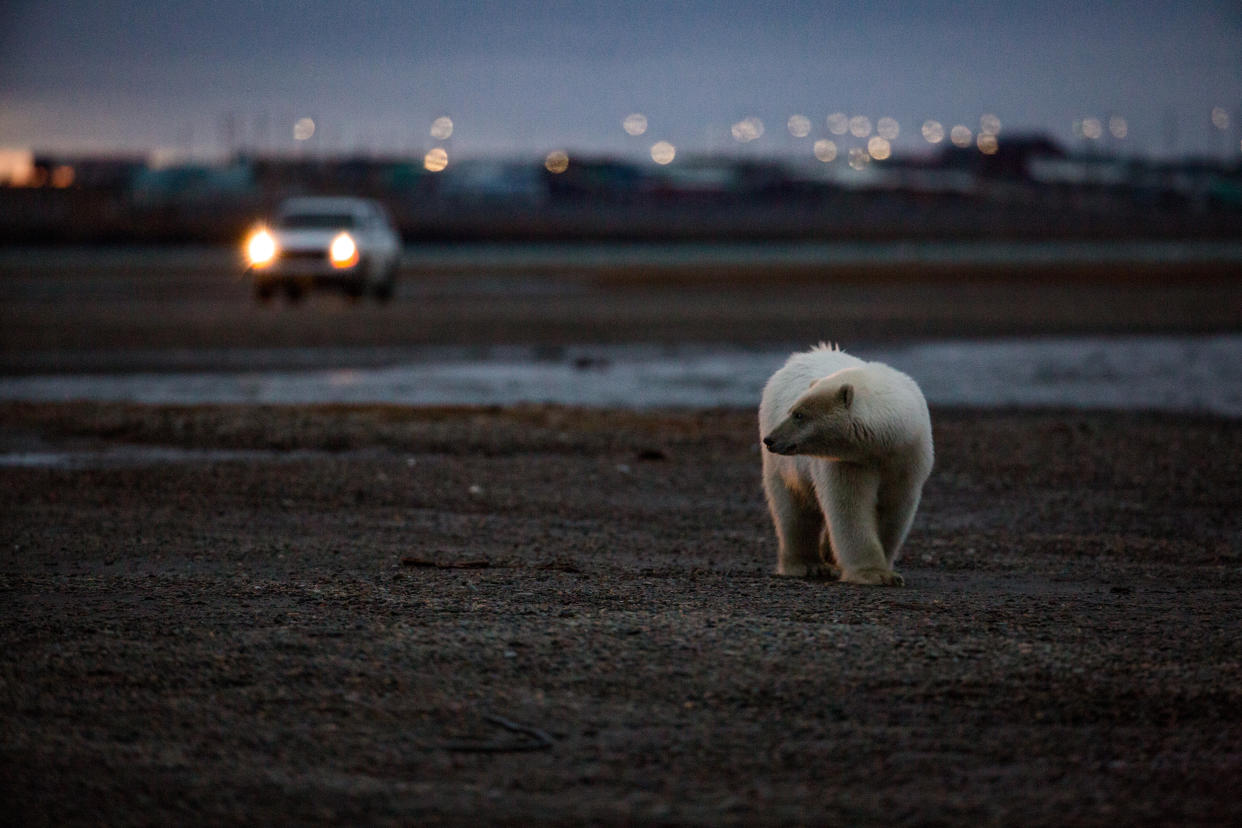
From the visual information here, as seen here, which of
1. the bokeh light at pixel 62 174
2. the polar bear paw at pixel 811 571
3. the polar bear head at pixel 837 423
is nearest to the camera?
the polar bear head at pixel 837 423

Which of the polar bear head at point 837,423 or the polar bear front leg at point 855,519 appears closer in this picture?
the polar bear head at point 837,423

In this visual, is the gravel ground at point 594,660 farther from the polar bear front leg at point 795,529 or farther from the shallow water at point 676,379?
the shallow water at point 676,379

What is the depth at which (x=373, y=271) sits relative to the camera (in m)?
31.1

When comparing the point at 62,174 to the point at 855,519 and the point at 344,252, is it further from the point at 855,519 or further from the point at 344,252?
the point at 855,519

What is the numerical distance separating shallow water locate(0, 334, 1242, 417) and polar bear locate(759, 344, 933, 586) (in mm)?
7326

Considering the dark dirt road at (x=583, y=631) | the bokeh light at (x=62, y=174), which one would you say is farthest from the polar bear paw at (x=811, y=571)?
the bokeh light at (x=62, y=174)

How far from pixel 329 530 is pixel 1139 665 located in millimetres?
5002

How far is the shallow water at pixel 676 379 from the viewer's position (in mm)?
15641

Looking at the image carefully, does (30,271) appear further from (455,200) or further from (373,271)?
(455,200)

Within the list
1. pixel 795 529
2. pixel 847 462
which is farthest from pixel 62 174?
pixel 847 462

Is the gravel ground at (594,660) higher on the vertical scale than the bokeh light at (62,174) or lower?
lower

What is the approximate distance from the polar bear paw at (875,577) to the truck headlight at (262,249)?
2521 cm

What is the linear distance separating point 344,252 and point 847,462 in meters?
24.9

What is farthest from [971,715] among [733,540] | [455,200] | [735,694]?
[455,200]
